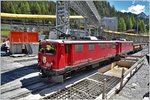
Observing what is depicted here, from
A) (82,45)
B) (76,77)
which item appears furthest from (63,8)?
(76,77)

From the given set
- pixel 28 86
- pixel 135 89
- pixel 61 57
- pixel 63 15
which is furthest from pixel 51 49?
pixel 63 15

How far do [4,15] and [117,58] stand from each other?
2390 centimetres

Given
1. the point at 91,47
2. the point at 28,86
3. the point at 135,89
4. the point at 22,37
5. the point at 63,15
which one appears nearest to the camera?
the point at 28,86

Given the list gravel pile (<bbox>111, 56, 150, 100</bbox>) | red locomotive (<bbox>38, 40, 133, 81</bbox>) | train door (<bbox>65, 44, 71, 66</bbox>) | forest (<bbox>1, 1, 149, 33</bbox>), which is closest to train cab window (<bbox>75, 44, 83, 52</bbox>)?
red locomotive (<bbox>38, 40, 133, 81</bbox>)

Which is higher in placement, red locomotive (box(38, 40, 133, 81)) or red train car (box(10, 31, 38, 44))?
red train car (box(10, 31, 38, 44))

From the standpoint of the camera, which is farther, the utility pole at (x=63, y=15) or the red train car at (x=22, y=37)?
the red train car at (x=22, y=37)

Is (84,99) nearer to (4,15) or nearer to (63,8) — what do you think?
(63,8)

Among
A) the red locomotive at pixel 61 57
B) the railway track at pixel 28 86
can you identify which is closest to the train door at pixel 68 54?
the red locomotive at pixel 61 57

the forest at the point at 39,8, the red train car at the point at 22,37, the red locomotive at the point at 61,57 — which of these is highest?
the forest at the point at 39,8

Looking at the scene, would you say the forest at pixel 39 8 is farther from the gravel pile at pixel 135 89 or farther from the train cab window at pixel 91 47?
the gravel pile at pixel 135 89

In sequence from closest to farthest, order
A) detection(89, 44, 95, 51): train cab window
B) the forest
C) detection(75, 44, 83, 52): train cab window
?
1. detection(75, 44, 83, 52): train cab window
2. detection(89, 44, 95, 51): train cab window
3. the forest

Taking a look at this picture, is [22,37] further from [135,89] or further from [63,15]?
[135,89]

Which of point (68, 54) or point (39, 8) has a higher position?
point (39, 8)

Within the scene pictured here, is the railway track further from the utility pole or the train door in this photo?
the utility pole
